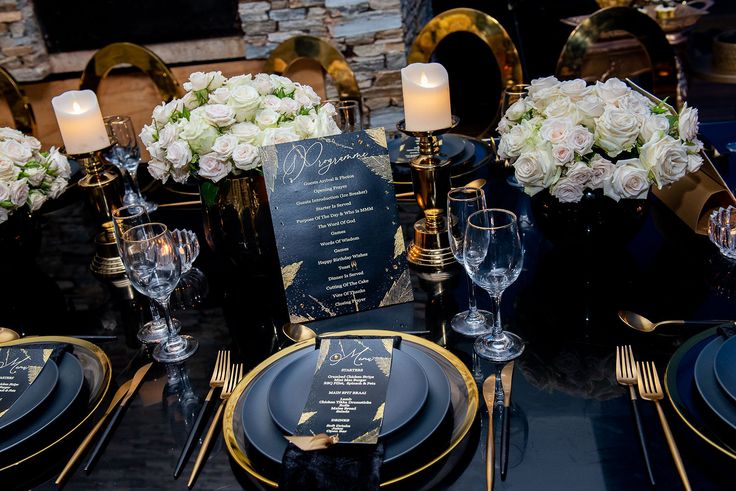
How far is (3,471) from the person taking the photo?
882 mm

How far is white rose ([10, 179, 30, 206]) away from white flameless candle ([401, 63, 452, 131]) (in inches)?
30.3

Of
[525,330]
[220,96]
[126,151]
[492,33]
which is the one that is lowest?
[525,330]

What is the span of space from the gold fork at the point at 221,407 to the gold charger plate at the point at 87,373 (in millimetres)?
174

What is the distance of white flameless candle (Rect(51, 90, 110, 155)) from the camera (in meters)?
1.42

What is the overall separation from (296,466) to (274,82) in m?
0.77

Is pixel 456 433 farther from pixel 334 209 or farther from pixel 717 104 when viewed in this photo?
pixel 717 104

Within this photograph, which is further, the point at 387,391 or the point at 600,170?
the point at 600,170

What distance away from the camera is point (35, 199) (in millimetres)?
1446

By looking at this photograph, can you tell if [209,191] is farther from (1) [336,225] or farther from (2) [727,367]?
(2) [727,367]

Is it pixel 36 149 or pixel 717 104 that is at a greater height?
pixel 36 149

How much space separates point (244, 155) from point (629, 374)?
68cm

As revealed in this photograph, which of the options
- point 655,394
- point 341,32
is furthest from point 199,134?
point 341,32

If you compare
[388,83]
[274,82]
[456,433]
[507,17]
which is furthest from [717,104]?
[456,433]

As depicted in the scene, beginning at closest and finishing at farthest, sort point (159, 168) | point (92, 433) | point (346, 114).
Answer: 1. point (92, 433)
2. point (159, 168)
3. point (346, 114)
